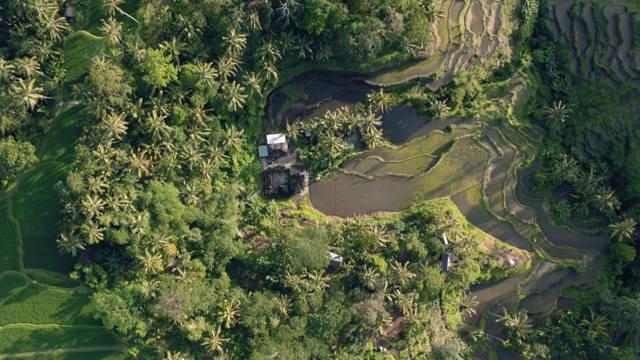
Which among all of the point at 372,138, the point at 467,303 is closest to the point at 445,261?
the point at 467,303

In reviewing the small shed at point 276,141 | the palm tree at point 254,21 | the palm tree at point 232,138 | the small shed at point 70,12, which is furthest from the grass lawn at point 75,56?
the small shed at point 276,141

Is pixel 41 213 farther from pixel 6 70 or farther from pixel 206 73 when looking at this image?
pixel 206 73

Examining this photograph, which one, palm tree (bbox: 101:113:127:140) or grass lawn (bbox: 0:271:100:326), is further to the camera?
grass lawn (bbox: 0:271:100:326)

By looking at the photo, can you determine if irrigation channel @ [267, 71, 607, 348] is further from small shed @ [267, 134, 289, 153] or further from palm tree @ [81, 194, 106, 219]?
palm tree @ [81, 194, 106, 219]

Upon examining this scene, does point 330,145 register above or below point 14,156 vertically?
below

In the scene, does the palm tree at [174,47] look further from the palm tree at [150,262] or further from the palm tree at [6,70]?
the palm tree at [150,262]

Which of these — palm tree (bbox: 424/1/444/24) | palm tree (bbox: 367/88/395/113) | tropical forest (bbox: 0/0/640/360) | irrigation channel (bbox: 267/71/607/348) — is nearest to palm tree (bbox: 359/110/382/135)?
tropical forest (bbox: 0/0/640/360)
